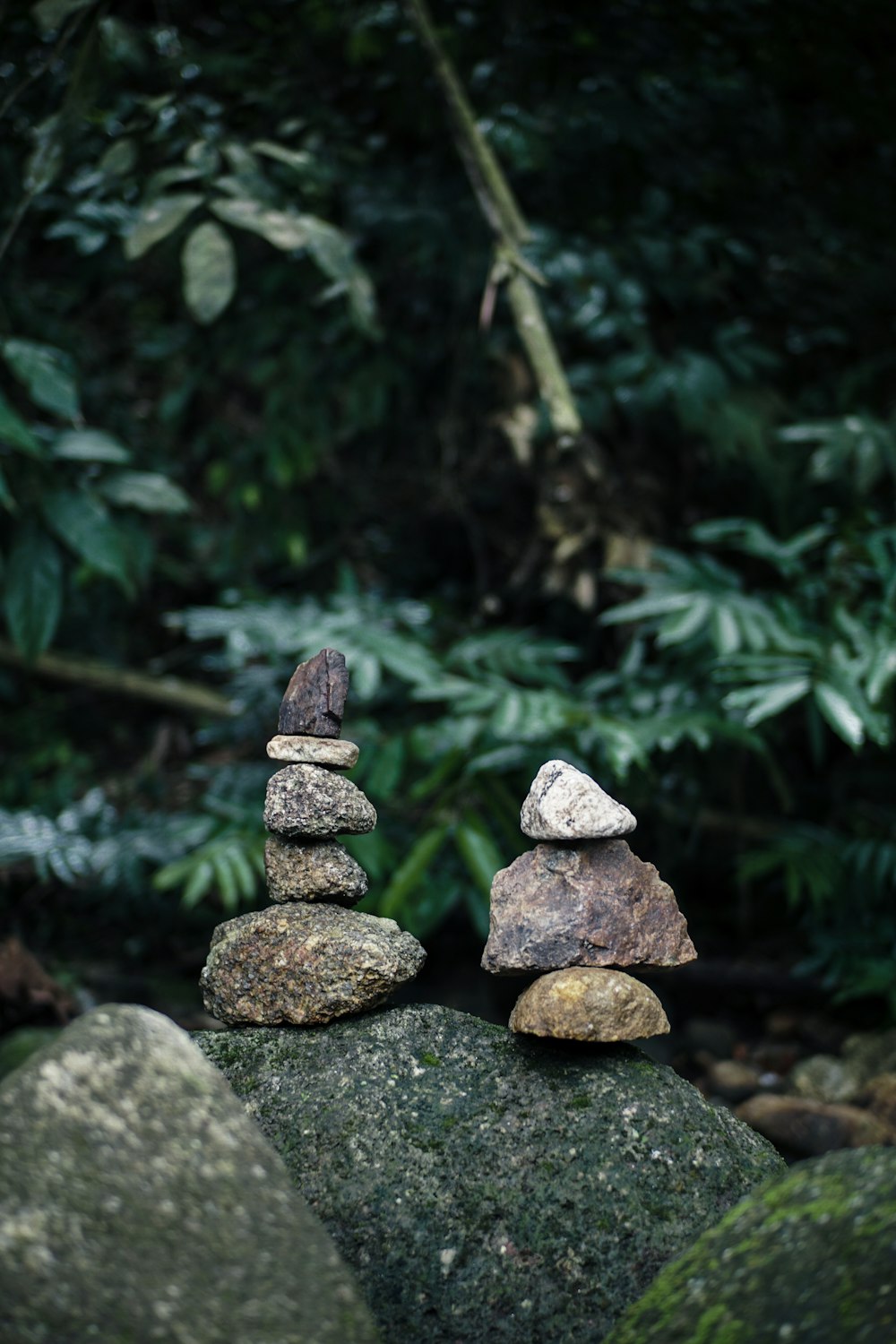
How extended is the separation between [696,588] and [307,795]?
1706 millimetres

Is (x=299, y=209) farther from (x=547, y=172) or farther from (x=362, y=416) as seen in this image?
(x=547, y=172)

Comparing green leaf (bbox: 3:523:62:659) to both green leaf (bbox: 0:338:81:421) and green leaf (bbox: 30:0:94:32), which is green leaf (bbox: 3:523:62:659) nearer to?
green leaf (bbox: 0:338:81:421)

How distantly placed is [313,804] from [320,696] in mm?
166

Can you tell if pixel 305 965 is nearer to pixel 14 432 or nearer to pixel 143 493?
pixel 14 432

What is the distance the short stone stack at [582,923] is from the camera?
1.56 meters

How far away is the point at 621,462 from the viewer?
4.11 m

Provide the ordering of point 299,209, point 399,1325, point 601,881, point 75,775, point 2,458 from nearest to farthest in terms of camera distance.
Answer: point 399,1325
point 601,881
point 2,458
point 299,209
point 75,775

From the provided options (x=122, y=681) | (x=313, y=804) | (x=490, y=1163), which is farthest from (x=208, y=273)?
(x=122, y=681)

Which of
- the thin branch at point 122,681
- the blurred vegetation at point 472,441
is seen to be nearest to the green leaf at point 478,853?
the blurred vegetation at point 472,441

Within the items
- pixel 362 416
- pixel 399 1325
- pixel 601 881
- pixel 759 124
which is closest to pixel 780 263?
pixel 759 124

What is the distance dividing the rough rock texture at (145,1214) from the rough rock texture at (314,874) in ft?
1.33

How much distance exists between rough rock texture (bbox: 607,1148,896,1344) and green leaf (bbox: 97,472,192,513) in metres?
2.42

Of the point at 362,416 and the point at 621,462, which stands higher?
the point at 362,416

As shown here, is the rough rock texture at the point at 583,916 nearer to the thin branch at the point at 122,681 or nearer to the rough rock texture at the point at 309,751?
the rough rock texture at the point at 309,751
